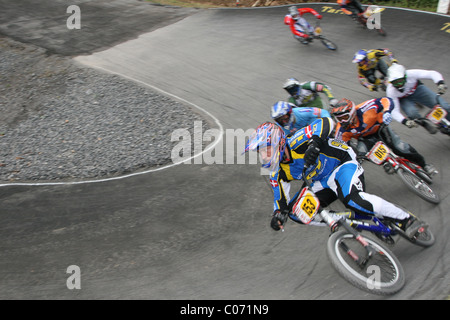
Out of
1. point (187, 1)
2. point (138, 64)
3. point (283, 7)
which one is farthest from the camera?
point (187, 1)

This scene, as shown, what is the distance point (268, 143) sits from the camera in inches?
213

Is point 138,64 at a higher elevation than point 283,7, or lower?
lower

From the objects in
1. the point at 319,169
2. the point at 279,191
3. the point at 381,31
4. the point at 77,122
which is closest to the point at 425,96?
the point at 319,169

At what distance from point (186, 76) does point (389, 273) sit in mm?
10820

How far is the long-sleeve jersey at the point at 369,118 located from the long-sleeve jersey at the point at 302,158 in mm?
1308

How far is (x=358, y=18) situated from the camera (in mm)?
14953

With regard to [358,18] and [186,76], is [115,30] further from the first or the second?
[358,18]

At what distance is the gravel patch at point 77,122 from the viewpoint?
33.1 ft

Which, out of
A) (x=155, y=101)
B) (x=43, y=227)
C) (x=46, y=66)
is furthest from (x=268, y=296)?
(x=46, y=66)
